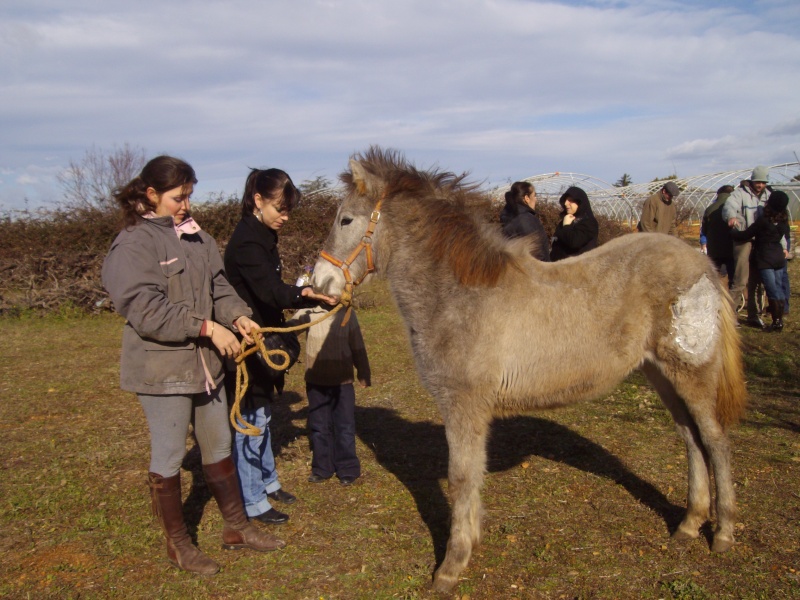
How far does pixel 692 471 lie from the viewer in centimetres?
402

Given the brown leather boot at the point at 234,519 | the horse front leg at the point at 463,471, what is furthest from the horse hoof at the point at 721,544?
the brown leather boot at the point at 234,519

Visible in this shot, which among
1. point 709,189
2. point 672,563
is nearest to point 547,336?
point 672,563

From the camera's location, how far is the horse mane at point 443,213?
3701 millimetres

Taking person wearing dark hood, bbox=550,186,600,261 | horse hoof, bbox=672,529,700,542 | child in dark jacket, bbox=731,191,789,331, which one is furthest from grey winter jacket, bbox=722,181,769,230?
horse hoof, bbox=672,529,700,542

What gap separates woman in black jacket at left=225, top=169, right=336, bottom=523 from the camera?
394 cm

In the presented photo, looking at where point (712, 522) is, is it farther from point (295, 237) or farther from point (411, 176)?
point (295, 237)

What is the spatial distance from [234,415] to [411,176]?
1.91 metres

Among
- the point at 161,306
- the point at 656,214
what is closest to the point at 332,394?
the point at 161,306

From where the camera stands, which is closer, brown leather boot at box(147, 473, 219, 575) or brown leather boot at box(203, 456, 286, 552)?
brown leather boot at box(147, 473, 219, 575)

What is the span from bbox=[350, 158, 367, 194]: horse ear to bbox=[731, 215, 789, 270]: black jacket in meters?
8.26

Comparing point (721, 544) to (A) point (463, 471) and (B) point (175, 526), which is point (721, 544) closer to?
(A) point (463, 471)

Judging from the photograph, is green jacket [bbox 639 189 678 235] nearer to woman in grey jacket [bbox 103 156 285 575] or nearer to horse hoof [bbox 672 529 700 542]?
horse hoof [bbox 672 529 700 542]

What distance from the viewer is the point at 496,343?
3594 mm

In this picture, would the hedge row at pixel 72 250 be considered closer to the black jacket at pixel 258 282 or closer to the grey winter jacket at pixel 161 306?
the black jacket at pixel 258 282
